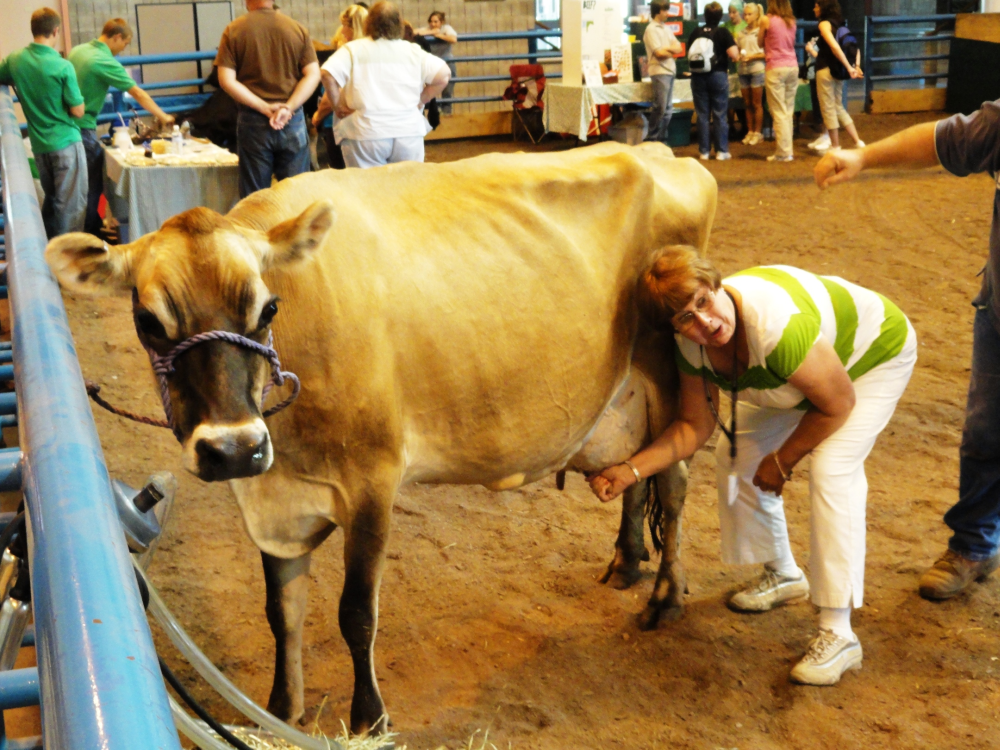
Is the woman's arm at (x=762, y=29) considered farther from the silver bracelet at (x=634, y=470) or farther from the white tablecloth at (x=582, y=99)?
the silver bracelet at (x=634, y=470)

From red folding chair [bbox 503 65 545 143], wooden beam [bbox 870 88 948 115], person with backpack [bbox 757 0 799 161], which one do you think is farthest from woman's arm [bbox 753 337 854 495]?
wooden beam [bbox 870 88 948 115]

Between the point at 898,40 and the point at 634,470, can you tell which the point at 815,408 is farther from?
the point at 898,40

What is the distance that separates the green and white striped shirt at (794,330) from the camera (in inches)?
111

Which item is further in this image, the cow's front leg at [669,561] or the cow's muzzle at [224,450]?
the cow's front leg at [669,561]

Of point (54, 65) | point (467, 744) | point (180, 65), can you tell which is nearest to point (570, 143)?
point (180, 65)

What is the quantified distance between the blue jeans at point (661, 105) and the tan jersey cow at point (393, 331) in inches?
346

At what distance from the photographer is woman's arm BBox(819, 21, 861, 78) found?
11422 millimetres

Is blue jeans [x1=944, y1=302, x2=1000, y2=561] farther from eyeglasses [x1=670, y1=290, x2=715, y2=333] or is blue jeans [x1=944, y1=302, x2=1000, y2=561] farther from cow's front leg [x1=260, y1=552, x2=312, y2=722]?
cow's front leg [x1=260, y1=552, x2=312, y2=722]

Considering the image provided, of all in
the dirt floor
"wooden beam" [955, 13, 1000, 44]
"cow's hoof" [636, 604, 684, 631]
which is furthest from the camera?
"wooden beam" [955, 13, 1000, 44]

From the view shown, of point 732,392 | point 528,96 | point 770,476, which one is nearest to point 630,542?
point 770,476

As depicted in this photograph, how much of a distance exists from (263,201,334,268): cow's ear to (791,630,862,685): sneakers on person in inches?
76.3

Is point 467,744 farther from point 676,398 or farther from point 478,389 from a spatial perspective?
point 676,398

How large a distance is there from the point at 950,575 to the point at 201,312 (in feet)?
8.89

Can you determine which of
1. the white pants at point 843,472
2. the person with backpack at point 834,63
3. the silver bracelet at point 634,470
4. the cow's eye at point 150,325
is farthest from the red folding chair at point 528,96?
the cow's eye at point 150,325
